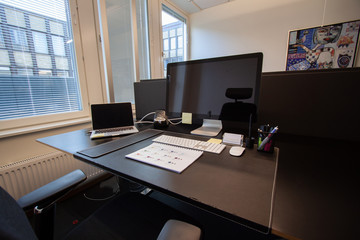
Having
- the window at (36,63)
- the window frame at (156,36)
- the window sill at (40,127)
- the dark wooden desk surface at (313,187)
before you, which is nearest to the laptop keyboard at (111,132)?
the dark wooden desk surface at (313,187)

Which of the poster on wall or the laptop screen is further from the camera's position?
the poster on wall

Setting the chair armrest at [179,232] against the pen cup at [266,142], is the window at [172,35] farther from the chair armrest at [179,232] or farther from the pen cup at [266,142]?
the chair armrest at [179,232]

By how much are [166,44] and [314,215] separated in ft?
10.2

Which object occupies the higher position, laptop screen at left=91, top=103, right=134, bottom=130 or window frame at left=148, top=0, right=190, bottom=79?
window frame at left=148, top=0, right=190, bottom=79

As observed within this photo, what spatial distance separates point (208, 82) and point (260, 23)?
8.17ft

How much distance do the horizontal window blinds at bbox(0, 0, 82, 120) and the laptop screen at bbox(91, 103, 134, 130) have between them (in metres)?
0.72

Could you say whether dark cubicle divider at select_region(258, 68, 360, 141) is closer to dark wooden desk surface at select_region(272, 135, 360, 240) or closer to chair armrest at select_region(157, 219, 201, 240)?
dark wooden desk surface at select_region(272, 135, 360, 240)

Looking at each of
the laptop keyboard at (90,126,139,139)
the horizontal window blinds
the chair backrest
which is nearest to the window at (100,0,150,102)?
the horizontal window blinds

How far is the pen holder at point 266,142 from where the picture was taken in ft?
2.43

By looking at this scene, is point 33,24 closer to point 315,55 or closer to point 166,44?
point 166,44

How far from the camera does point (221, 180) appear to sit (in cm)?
54

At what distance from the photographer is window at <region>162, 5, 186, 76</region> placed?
2.89 metres

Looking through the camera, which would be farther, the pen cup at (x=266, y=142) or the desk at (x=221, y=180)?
the pen cup at (x=266, y=142)

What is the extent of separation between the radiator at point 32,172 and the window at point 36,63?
0.34 metres
